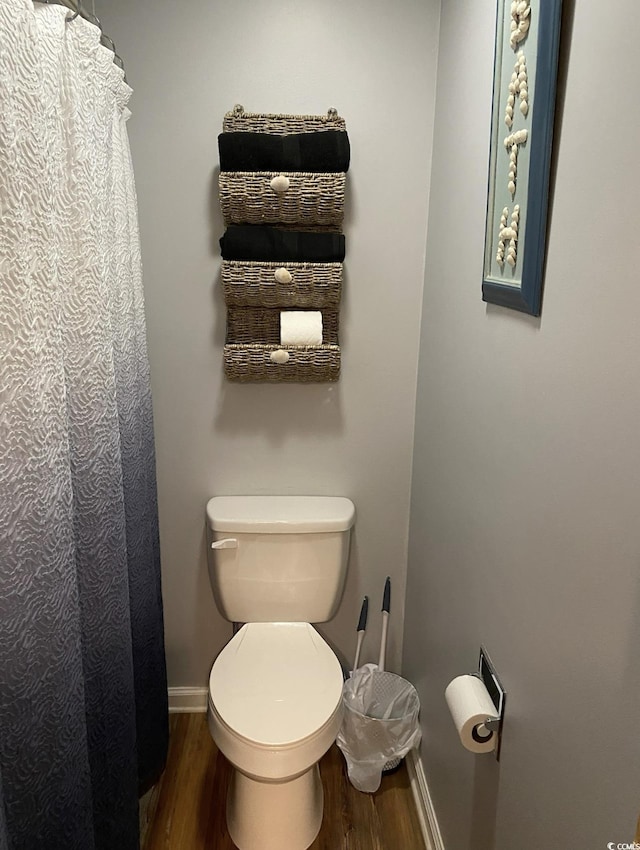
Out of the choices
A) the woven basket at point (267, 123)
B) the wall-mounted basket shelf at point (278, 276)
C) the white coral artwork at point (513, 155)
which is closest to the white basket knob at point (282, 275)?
the wall-mounted basket shelf at point (278, 276)

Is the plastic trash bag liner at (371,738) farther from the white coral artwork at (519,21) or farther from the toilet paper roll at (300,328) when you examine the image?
the white coral artwork at (519,21)

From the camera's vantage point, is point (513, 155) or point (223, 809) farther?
point (223, 809)

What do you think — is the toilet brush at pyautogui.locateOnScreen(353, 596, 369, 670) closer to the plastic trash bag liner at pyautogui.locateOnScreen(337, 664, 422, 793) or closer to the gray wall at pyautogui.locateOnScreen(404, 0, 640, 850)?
the plastic trash bag liner at pyautogui.locateOnScreen(337, 664, 422, 793)

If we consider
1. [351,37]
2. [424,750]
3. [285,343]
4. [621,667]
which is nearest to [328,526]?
[285,343]

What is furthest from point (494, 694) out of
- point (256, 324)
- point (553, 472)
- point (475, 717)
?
point (256, 324)

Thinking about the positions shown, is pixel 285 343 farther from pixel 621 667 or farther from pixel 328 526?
pixel 621 667

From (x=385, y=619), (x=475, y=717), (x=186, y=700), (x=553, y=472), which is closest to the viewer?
(x=553, y=472)

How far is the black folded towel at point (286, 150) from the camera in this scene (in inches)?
69.7

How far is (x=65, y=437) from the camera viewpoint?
1.05 metres

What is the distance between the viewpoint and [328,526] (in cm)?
199

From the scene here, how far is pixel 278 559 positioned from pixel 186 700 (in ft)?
2.47

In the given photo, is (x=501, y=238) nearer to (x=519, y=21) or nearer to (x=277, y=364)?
(x=519, y=21)

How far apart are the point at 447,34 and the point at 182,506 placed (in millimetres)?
1618

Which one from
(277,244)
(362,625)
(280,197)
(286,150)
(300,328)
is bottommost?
(362,625)
